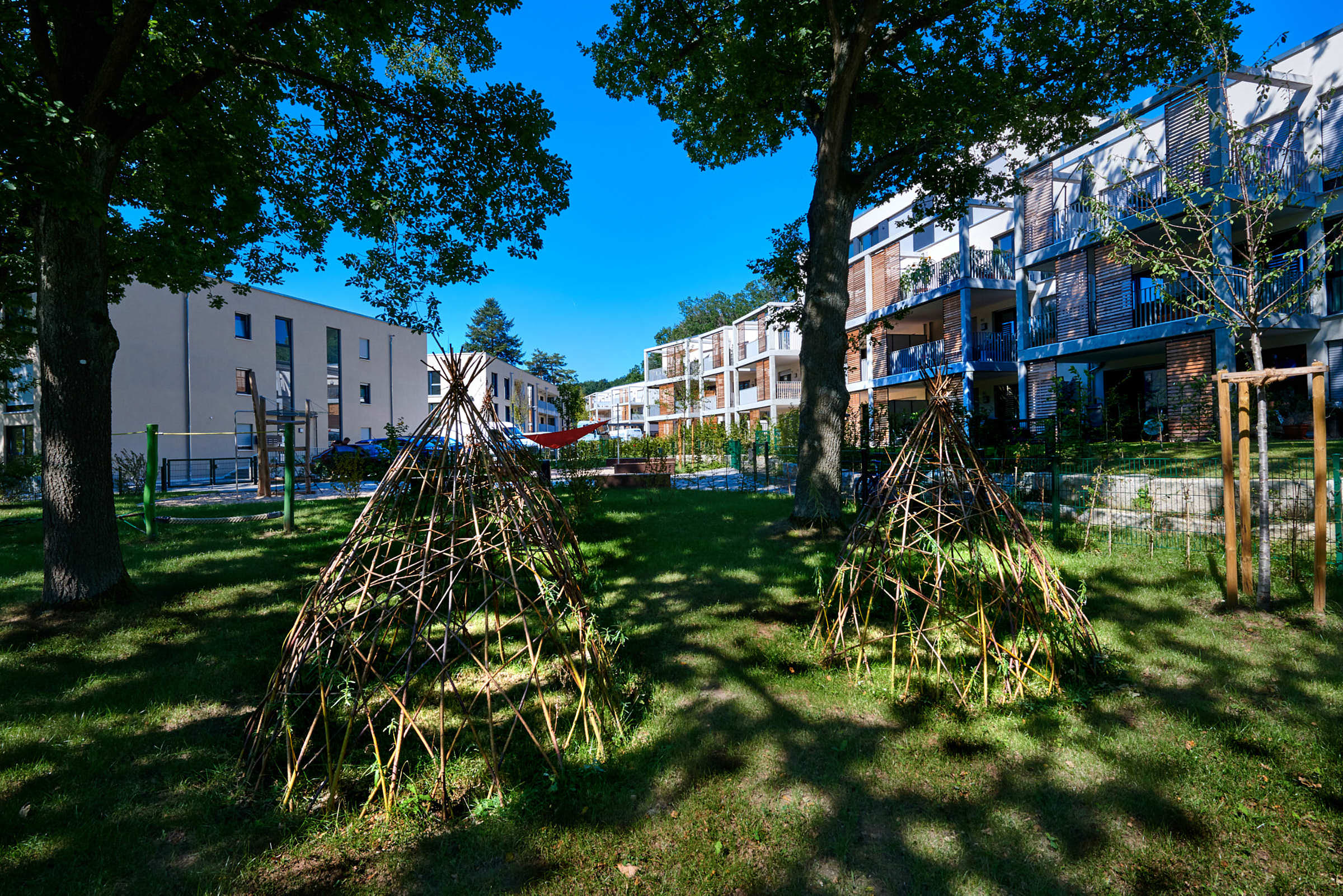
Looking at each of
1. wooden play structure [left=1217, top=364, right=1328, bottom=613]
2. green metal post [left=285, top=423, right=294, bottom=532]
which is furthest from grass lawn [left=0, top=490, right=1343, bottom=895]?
green metal post [left=285, top=423, right=294, bottom=532]

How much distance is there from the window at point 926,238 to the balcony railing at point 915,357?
165 inches

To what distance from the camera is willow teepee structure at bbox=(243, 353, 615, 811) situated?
331 cm

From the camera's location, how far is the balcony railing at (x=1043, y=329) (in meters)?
19.6

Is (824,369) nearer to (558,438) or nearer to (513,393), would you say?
(558,438)

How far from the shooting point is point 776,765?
3525mm

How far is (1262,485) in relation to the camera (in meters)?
5.16

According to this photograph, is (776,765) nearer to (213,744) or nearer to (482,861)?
(482,861)

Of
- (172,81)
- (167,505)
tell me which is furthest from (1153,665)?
(167,505)

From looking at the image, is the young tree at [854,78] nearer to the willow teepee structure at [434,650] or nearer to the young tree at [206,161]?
the young tree at [206,161]

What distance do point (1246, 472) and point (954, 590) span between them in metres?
2.86

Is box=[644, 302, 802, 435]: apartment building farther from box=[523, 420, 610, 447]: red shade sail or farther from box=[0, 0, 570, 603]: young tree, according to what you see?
box=[0, 0, 570, 603]: young tree

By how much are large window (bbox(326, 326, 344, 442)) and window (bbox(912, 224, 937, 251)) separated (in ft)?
95.0

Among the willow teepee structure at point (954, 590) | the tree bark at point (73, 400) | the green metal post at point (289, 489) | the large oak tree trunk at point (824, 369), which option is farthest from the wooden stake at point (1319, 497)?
the green metal post at point (289, 489)

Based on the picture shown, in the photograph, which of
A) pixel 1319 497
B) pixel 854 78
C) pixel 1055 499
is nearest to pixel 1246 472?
pixel 1319 497
